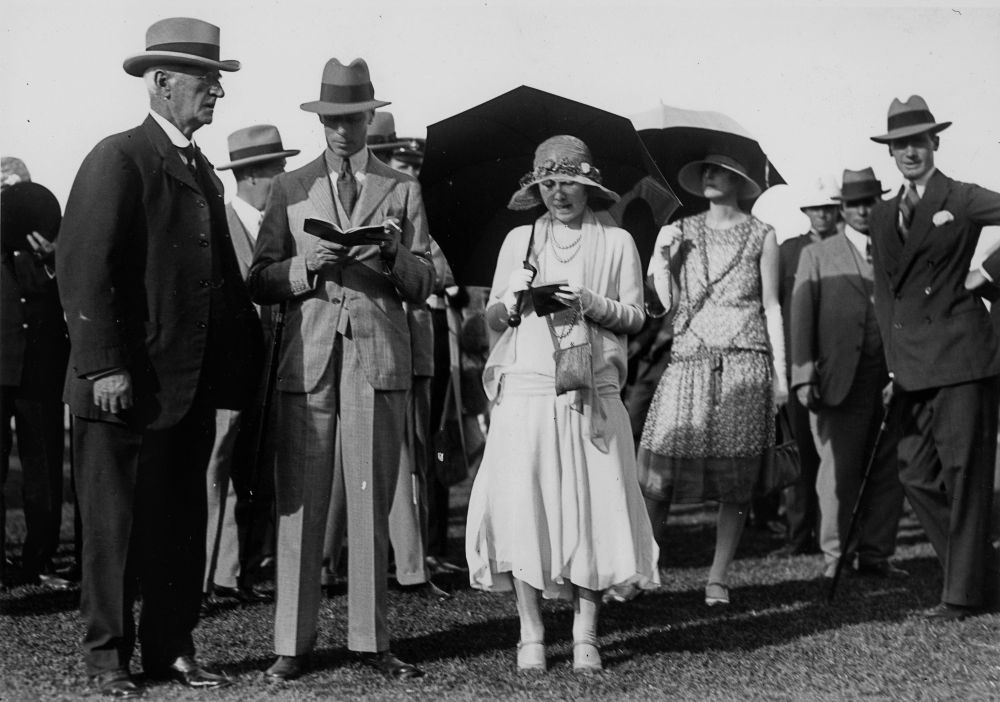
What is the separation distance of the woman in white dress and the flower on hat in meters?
1.99

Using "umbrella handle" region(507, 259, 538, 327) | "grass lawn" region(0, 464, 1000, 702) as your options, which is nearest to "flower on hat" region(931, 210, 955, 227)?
"grass lawn" region(0, 464, 1000, 702)

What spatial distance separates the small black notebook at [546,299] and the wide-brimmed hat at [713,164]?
88.0 inches

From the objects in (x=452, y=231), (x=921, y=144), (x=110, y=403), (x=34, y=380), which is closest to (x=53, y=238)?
(x=34, y=380)

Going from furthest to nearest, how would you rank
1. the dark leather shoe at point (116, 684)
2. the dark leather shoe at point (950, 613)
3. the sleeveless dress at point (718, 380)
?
1. the sleeveless dress at point (718, 380)
2. the dark leather shoe at point (950, 613)
3. the dark leather shoe at point (116, 684)

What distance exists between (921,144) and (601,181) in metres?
2.11

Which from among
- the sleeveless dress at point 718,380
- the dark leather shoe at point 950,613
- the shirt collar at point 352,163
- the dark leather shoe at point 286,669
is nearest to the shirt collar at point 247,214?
the shirt collar at point 352,163

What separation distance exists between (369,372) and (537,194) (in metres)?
1.25

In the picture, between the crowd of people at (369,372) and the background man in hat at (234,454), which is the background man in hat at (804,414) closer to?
the crowd of people at (369,372)

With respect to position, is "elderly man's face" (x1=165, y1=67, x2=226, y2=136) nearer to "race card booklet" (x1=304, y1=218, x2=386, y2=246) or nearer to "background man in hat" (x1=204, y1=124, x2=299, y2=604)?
"race card booklet" (x1=304, y1=218, x2=386, y2=246)

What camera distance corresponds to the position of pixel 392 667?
5555 mm

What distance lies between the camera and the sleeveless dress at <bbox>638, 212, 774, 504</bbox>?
24.4 feet

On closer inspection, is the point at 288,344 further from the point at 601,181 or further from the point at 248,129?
the point at 248,129

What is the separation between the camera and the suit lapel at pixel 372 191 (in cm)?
572

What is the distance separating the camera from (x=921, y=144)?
7.16 metres
